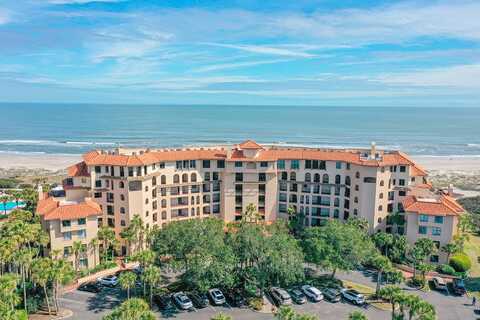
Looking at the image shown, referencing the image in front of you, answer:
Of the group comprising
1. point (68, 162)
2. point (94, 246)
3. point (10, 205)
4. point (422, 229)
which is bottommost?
point (10, 205)

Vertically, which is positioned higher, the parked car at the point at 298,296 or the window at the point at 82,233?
the window at the point at 82,233

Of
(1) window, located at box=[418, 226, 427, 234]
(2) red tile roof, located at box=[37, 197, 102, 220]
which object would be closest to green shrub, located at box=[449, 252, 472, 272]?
(1) window, located at box=[418, 226, 427, 234]

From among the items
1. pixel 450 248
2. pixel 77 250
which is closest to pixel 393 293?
pixel 450 248

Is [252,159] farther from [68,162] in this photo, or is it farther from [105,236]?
[68,162]

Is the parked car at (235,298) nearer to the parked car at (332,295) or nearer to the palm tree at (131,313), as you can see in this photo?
the parked car at (332,295)

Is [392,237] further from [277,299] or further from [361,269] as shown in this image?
[277,299]

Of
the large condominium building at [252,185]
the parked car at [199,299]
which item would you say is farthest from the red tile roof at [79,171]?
the parked car at [199,299]
